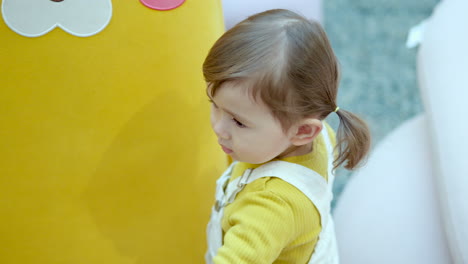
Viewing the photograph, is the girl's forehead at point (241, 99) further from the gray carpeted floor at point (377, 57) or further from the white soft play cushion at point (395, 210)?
the gray carpeted floor at point (377, 57)

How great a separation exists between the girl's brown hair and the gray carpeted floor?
74 centimetres

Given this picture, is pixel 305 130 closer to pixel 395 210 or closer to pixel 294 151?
pixel 294 151

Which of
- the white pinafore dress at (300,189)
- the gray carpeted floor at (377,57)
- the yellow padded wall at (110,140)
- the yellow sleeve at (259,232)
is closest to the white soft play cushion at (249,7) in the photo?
the yellow padded wall at (110,140)

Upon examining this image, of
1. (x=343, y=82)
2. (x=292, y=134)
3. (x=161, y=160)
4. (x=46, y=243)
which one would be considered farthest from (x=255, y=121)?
(x=343, y=82)

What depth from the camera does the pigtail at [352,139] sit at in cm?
58

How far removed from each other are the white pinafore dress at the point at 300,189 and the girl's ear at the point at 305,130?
4 cm

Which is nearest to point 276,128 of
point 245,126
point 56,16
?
point 245,126

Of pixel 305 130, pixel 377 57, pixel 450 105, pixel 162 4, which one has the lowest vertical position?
pixel 377 57

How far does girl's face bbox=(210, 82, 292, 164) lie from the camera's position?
0.53m

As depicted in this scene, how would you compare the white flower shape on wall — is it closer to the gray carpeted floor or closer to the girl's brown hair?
the girl's brown hair

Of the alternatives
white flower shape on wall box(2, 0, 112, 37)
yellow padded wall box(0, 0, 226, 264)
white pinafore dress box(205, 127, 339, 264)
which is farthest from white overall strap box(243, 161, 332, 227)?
white flower shape on wall box(2, 0, 112, 37)

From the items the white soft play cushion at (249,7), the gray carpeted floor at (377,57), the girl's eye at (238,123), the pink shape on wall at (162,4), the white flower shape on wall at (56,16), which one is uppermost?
the white flower shape on wall at (56,16)

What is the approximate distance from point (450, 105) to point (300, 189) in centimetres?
35

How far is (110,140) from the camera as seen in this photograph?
26.8 inches
